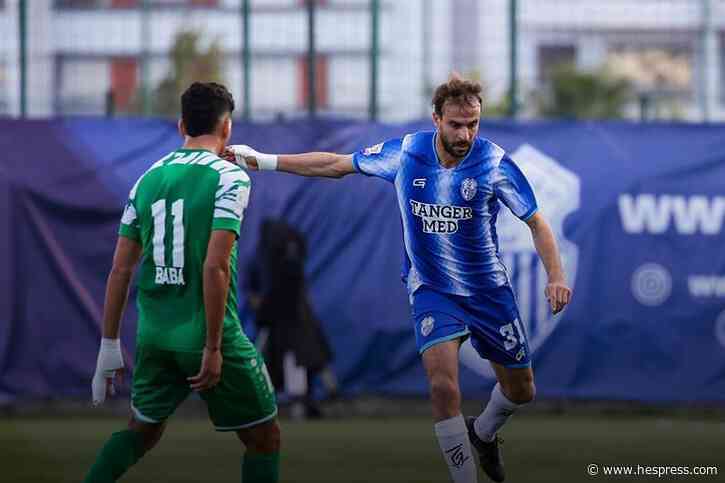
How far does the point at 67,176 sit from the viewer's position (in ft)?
45.3

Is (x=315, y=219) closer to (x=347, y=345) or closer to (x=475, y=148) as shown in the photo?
(x=347, y=345)

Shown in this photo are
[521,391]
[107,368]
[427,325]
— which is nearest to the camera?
[107,368]

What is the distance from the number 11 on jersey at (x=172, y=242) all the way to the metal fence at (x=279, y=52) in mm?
8043

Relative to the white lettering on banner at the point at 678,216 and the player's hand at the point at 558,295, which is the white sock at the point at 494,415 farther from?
the white lettering on banner at the point at 678,216

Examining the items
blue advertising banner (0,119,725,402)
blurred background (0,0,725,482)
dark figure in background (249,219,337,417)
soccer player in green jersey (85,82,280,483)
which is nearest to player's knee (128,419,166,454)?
soccer player in green jersey (85,82,280,483)

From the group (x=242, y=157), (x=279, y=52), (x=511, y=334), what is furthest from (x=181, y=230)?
(x=279, y=52)

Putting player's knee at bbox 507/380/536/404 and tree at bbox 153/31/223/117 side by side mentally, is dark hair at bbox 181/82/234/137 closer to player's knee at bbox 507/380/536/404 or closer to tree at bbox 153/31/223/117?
player's knee at bbox 507/380/536/404

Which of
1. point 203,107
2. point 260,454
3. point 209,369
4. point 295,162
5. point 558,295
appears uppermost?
point 203,107

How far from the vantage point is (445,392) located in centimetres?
813

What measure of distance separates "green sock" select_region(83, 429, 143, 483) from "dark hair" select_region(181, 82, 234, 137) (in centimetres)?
130

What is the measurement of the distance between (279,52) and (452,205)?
7323mm

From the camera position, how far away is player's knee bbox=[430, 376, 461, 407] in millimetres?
8125

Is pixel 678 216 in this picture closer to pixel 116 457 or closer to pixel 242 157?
pixel 242 157

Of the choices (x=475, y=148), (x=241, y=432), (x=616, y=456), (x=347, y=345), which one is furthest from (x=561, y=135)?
(x=241, y=432)
